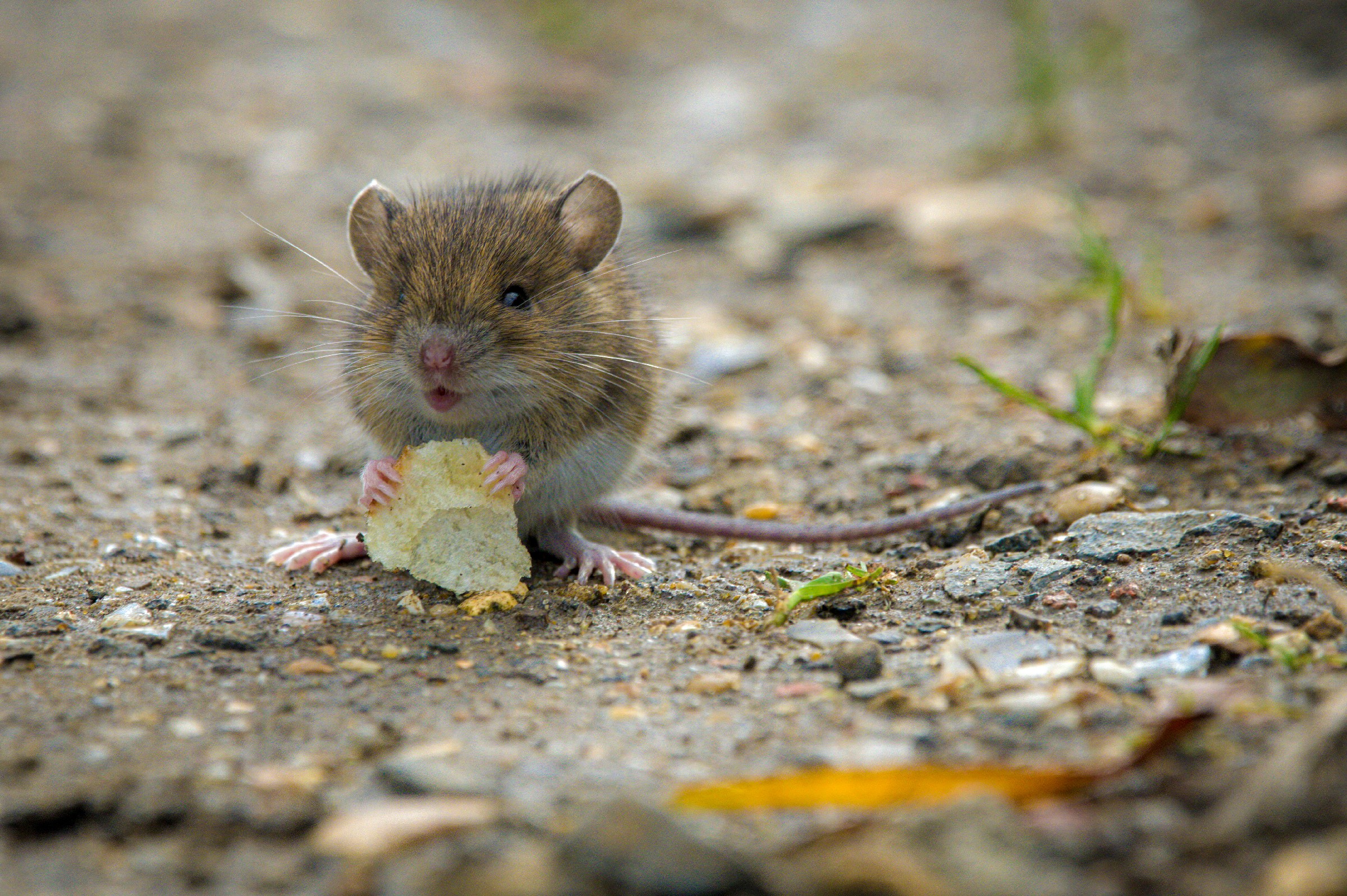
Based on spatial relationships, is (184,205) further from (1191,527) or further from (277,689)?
(1191,527)

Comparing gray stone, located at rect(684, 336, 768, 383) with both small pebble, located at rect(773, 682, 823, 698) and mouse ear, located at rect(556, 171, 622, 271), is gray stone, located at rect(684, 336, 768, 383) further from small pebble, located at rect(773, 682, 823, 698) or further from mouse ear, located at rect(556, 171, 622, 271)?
small pebble, located at rect(773, 682, 823, 698)

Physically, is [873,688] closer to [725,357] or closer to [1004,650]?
[1004,650]

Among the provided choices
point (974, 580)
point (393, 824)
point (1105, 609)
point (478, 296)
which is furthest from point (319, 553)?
point (1105, 609)

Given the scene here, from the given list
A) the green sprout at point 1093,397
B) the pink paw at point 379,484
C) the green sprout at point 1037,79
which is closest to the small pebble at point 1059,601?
the green sprout at point 1093,397

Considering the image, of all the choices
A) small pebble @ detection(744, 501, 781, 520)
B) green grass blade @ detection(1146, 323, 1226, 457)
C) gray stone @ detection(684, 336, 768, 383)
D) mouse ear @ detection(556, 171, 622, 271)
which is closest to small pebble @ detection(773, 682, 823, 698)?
small pebble @ detection(744, 501, 781, 520)

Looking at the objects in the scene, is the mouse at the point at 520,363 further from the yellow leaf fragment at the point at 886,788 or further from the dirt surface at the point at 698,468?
the yellow leaf fragment at the point at 886,788

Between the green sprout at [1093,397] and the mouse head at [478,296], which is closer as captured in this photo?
the mouse head at [478,296]

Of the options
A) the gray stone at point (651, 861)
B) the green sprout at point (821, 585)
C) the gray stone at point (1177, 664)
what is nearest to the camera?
the gray stone at point (651, 861)

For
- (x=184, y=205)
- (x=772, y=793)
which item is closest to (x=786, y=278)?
(x=184, y=205)
